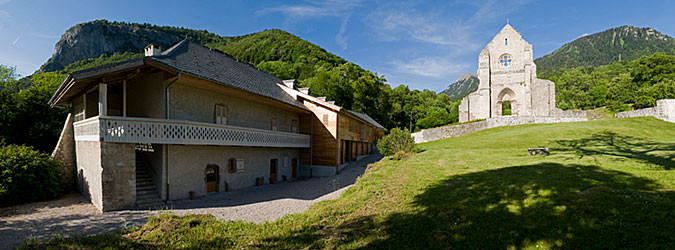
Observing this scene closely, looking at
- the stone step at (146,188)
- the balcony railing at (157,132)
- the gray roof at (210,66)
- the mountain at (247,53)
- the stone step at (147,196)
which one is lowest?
the stone step at (147,196)

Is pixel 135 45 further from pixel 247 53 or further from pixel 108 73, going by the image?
pixel 108 73

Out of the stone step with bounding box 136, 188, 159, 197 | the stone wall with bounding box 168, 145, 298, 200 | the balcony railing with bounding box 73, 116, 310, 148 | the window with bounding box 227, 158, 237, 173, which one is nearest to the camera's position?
the balcony railing with bounding box 73, 116, 310, 148

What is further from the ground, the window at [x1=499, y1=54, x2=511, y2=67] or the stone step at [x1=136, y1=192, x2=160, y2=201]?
the window at [x1=499, y1=54, x2=511, y2=67]

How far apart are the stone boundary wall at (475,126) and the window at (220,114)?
1227 inches

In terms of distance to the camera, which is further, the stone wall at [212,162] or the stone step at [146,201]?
the stone wall at [212,162]

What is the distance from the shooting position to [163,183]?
1223 cm

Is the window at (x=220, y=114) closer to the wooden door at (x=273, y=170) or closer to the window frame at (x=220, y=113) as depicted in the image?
the window frame at (x=220, y=113)

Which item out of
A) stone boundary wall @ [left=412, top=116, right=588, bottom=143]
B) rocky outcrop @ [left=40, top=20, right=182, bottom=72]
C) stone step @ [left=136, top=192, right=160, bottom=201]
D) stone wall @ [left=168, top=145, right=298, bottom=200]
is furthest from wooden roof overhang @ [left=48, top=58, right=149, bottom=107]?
rocky outcrop @ [left=40, top=20, right=182, bottom=72]

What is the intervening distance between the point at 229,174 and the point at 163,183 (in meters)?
3.77

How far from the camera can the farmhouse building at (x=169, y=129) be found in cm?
1083

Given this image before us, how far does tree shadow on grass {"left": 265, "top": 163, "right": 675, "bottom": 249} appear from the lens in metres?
4.85

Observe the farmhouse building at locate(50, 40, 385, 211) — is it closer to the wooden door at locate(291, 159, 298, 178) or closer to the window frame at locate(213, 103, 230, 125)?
the window frame at locate(213, 103, 230, 125)

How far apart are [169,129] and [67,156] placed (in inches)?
361

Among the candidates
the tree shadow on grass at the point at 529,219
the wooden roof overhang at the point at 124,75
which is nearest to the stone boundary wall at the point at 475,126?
the tree shadow on grass at the point at 529,219
